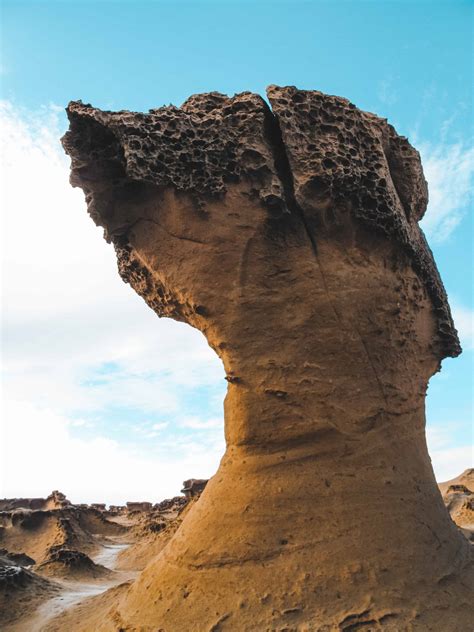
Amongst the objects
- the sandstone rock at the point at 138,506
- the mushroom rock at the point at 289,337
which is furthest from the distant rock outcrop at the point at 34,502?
the mushroom rock at the point at 289,337

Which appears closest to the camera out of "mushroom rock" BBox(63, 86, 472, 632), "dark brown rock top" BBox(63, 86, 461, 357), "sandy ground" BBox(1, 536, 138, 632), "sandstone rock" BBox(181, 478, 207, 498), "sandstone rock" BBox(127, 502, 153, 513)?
"mushroom rock" BBox(63, 86, 472, 632)

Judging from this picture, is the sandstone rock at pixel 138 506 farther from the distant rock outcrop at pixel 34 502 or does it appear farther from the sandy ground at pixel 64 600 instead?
the sandy ground at pixel 64 600

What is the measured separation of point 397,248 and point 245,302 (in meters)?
1.42

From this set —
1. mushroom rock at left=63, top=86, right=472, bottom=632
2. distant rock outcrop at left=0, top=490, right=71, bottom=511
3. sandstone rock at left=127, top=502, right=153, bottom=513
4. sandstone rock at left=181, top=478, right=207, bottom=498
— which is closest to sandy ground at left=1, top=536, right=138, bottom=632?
mushroom rock at left=63, top=86, right=472, bottom=632

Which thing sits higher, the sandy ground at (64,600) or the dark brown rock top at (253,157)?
the dark brown rock top at (253,157)

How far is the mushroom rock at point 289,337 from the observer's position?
3367 mm

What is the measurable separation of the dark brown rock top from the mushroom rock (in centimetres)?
1

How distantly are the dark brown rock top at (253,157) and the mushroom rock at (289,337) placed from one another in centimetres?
1

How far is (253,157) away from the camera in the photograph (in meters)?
4.01

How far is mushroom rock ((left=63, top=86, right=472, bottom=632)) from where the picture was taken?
133 inches

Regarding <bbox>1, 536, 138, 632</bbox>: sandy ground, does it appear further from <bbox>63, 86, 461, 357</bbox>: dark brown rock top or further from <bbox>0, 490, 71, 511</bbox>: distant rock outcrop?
<bbox>0, 490, 71, 511</bbox>: distant rock outcrop

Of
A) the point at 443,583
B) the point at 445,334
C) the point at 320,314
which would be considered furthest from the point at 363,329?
the point at 443,583

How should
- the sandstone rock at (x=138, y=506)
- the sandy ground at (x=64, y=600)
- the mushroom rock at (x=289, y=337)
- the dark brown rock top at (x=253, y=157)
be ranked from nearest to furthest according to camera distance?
1. the mushroom rock at (x=289, y=337)
2. the dark brown rock top at (x=253, y=157)
3. the sandy ground at (x=64, y=600)
4. the sandstone rock at (x=138, y=506)

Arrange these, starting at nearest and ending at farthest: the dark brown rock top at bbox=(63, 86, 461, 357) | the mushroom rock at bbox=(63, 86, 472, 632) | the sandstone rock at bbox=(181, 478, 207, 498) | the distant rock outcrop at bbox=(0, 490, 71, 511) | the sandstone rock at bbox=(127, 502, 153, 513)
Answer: the mushroom rock at bbox=(63, 86, 472, 632) → the dark brown rock top at bbox=(63, 86, 461, 357) → the sandstone rock at bbox=(181, 478, 207, 498) → the distant rock outcrop at bbox=(0, 490, 71, 511) → the sandstone rock at bbox=(127, 502, 153, 513)
